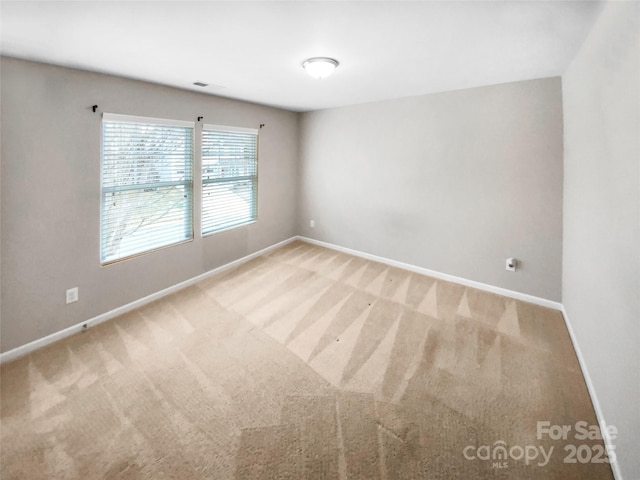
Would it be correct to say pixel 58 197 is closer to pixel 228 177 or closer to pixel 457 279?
pixel 228 177

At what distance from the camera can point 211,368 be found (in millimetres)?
2188

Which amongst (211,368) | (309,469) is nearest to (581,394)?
(309,469)

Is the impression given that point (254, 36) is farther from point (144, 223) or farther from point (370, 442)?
point (370, 442)

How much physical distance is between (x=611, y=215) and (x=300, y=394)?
215cm

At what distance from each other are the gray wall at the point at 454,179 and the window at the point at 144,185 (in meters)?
2.25

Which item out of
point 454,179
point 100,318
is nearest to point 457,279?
point 454,179

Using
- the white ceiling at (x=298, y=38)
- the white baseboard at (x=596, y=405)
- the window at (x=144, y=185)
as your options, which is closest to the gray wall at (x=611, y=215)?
the white baseboard at (x=596, y=405)

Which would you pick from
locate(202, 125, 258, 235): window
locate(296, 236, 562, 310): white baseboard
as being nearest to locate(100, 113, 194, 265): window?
locate(202, 125, 258, 235): window

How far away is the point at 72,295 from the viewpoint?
2.61 m

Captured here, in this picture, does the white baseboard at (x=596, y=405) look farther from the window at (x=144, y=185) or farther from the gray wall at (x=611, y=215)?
the window at (x=144, y=185)

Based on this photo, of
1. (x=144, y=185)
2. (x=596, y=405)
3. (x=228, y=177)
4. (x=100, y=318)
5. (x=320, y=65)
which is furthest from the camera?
(x=228, y=177)

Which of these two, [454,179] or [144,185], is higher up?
[454,179]

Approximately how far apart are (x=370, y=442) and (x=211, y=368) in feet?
4.14

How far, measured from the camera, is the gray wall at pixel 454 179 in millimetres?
2963
